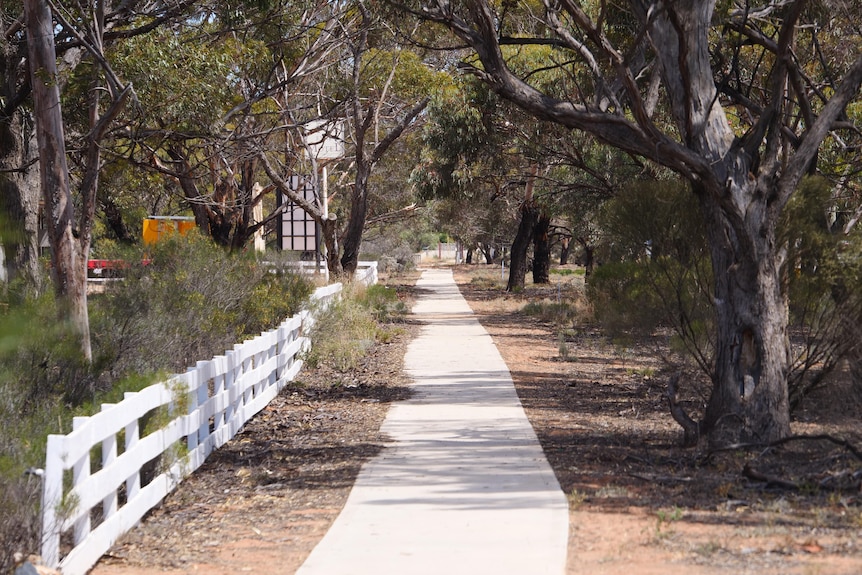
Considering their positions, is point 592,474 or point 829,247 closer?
point 592,474

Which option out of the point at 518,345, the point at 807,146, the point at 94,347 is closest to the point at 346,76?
the point at 518,345

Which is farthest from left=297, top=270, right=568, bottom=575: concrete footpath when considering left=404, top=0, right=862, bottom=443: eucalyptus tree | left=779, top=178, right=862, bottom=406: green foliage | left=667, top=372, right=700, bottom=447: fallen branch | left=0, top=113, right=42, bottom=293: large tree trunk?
left=0, top=113, right=42, bottom=293: large tree trunk

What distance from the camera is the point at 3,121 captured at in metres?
16.6

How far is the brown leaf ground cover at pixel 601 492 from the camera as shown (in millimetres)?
6766

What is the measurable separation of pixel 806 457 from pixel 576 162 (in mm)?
16744

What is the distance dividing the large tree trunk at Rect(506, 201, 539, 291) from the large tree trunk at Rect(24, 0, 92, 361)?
1035 inches

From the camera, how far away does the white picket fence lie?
6367mm

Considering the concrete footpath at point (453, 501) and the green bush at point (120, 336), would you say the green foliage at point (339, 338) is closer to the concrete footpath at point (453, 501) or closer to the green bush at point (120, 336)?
the green bush at point (120, 336)

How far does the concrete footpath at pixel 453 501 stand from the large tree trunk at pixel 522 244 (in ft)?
80.4

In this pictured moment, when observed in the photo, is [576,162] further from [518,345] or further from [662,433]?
[662,433]

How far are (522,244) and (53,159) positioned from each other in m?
29.4

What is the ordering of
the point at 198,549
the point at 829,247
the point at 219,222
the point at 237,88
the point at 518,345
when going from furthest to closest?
the point at 219,222, the point at 237,88, the point at 518,345, the point at 829,247, the point at 198,549

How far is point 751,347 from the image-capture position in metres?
10.2

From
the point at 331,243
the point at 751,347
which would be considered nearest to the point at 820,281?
the point at 751,347
